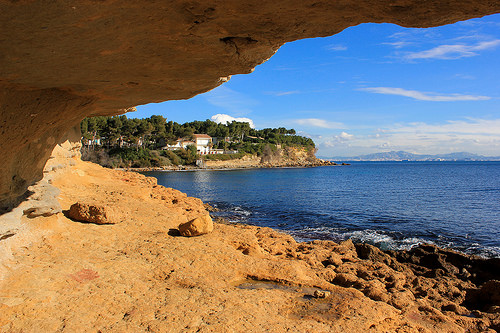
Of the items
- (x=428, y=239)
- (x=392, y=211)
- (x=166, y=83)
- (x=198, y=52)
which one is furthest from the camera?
(x=392, y=211)

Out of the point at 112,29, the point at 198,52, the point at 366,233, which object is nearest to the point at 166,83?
the point at 198,52

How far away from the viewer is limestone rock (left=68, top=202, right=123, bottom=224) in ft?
26.4

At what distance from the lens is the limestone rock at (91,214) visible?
8062 millimetres

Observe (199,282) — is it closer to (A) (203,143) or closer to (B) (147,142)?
(B) (147,142)

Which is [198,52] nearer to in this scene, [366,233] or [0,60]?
[0,60]

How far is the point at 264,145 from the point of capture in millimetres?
118500

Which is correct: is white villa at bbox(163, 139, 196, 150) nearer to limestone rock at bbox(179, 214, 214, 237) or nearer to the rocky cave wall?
limestone rock at bbox(179, 214, 214, 237)

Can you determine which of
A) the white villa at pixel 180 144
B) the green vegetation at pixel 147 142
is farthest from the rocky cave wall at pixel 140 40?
the white villa at pixel 180 144

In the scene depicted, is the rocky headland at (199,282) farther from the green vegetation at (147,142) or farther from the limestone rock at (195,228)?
the green vegetation at (147,142)

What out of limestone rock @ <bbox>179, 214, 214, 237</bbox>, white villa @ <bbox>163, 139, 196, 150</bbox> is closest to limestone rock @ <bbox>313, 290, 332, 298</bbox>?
limestone rock @ <bbox>179, 214, 214, 237</bbox>

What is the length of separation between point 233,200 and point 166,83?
2418 cm

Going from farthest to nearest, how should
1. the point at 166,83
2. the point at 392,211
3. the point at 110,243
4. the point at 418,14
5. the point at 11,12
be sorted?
the point at 392,211, the point at 110,243, the point at 166,83, the point at 418,14, the point at 11,12

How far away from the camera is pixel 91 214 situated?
8188 millimetres

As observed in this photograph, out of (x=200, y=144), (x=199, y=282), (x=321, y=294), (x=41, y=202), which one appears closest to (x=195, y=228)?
(x=199, y=282)
